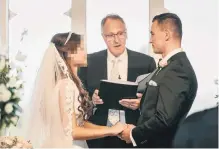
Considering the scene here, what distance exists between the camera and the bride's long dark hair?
248 cm

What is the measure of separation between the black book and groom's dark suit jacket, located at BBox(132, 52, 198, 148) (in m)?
0.09

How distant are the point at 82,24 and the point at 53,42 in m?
0.23

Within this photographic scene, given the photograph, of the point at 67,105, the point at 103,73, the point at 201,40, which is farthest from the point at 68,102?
the point at 201,40

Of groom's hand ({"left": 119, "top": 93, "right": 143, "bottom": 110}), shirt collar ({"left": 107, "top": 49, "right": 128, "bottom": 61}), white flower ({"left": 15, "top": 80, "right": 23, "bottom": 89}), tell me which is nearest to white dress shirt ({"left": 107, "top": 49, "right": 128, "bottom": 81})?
shirt collar ({"left": 107, "top": 49, "right": 128, "bottom": 61})

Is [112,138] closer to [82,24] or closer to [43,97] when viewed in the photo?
[43,97]

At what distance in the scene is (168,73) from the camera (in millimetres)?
2465

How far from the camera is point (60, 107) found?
244 centimetres

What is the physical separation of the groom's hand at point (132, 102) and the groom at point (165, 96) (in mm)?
28

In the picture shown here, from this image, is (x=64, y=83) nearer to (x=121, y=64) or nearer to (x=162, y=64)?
(x=121, y=64)

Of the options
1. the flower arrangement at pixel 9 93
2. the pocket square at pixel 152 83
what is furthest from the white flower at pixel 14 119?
the pocket square at pixel 152 83

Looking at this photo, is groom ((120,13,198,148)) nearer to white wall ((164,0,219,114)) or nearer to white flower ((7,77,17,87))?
white wall ((164,0,219,114))

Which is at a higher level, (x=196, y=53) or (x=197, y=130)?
(x=196, y=53)

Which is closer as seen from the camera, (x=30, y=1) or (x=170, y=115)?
(x=170, y=115)

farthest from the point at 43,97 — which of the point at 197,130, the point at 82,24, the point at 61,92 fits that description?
the point at 197,130
